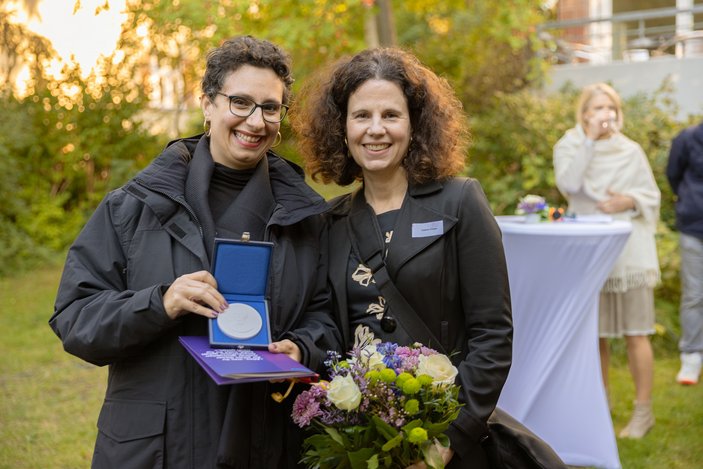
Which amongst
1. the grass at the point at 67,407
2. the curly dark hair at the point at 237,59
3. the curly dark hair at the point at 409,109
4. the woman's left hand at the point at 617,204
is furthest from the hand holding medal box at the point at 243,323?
the woman's left hand at the point at 617,204

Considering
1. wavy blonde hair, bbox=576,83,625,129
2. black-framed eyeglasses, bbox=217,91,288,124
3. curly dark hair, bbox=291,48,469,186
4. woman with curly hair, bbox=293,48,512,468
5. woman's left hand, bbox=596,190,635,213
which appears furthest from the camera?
wavy blonde hair, bbox=576,83,625,129

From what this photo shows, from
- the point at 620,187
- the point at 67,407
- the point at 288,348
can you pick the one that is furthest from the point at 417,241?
the point at 67,407

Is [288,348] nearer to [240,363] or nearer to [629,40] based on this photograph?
[240,363]

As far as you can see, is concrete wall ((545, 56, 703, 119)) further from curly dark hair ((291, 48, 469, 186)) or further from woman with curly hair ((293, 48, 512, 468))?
woman with curly hair ((293, 48, 512, 468))

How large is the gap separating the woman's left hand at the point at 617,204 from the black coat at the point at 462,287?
10.5 ft

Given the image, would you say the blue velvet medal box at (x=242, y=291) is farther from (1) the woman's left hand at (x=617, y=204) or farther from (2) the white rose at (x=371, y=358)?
(1) the woman's left hand at (x=617, y=204)

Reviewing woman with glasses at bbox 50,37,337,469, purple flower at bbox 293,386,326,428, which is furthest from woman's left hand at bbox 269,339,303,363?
purple flower at bbox 293,386,326,428

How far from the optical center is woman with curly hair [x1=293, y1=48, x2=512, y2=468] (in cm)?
291

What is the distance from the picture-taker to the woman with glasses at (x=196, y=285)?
2551 millimetres

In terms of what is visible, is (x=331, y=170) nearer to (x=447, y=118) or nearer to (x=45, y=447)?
(x=447, y=118)

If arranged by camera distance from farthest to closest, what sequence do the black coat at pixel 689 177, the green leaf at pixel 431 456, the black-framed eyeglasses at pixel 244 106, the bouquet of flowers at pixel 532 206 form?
the black coat at pixel 689 177 → the bouquet of flowers at pixel 532 206 → the black-framed eyeglasses at pixel 244 106 → the green leaf at pixel 431 456

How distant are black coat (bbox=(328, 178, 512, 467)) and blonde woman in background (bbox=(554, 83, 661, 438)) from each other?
3.25m

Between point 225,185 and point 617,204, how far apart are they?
3763mm

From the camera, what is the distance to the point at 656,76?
528 inches
